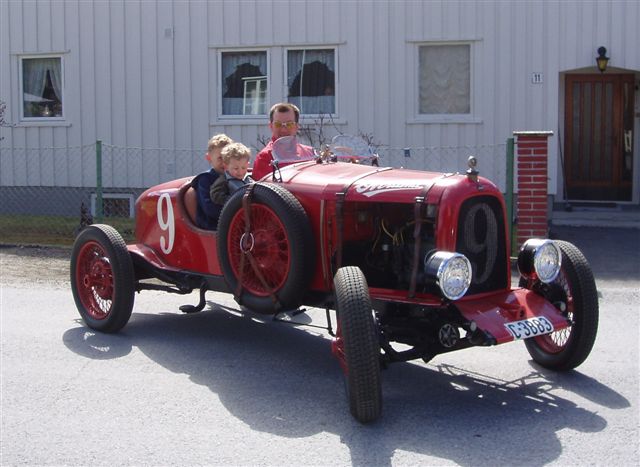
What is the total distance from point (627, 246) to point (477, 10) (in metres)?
4.49

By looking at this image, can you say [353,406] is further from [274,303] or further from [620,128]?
[620,128]

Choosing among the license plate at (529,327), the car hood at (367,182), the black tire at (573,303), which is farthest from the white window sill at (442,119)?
the license plate at (529,327)

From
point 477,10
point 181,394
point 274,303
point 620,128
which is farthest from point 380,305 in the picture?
point 620,128

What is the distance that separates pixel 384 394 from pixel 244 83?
10115 millimetres

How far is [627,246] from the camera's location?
1132cm

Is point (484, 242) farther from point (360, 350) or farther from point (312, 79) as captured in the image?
point (312, 79)

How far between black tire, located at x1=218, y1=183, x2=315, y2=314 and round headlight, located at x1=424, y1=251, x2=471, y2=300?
0.88m

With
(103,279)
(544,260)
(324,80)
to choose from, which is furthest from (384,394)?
(324,80)

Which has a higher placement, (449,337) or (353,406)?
(449,337)

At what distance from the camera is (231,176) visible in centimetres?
660

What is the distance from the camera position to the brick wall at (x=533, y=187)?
33.8 ft

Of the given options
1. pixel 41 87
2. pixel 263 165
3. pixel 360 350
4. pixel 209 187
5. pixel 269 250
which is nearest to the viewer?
pixel 360 350

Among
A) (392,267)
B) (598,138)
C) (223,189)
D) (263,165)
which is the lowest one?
(392,267)

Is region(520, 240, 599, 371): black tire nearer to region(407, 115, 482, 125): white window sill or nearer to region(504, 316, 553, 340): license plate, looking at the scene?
region(504, 316, 553, 340): license plate
